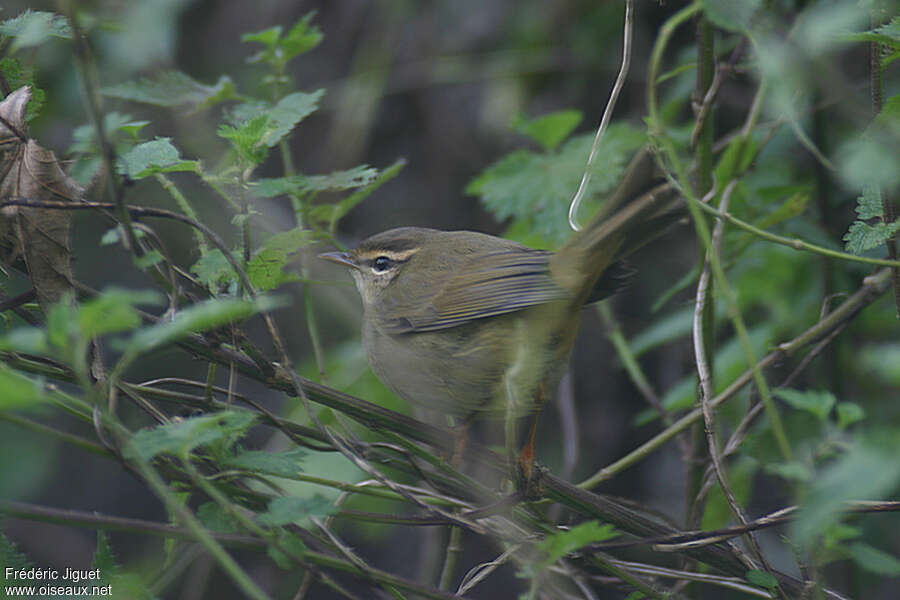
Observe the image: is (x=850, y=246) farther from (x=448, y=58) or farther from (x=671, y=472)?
(x=448, y=58)

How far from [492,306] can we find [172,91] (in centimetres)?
126

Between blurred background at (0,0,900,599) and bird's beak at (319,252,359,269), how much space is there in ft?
2.22

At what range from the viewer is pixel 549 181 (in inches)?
117

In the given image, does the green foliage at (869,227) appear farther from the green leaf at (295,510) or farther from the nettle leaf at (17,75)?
the nettle leaf at (17,75)

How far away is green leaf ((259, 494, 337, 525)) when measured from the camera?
1515 mm

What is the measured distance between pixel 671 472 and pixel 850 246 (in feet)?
9.91

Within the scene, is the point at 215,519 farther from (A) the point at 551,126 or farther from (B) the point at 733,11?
(A) the point at 551,126

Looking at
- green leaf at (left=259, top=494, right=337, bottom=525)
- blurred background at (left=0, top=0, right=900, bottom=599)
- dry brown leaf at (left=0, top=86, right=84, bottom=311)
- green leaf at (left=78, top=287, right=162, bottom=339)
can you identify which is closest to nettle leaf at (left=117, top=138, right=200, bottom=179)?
dry brown leaf at (left=0, top=86, right=84, bottom=311)

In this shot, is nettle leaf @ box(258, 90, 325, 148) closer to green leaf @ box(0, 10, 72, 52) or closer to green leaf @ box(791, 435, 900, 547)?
green leaf @ box(0, 10, 72, 52)

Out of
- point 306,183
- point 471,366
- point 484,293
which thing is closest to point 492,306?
point 484,293

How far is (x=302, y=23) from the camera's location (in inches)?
96.9

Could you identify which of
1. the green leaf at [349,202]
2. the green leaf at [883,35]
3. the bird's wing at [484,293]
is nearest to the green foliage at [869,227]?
the green leaf at [883,35]

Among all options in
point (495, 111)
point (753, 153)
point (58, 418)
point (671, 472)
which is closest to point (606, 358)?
point (671, 472)

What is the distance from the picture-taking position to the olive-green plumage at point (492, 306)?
7.14 ft
